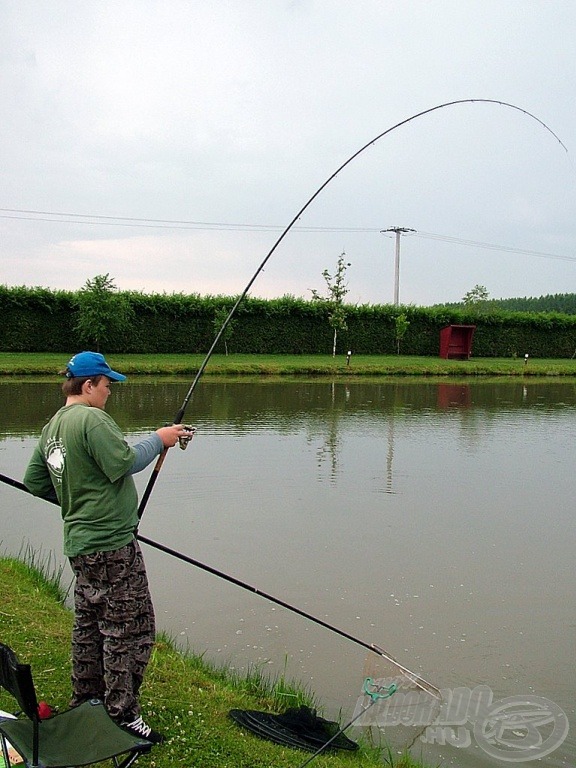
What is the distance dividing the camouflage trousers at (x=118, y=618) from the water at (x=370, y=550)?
1.37m

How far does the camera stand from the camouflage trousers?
3.39 metres

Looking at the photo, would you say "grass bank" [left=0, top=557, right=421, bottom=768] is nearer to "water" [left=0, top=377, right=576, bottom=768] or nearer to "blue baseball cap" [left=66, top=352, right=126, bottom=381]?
"water" [left=0, top=377, right=576, bottom=768]

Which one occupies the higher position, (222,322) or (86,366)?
(222,322)

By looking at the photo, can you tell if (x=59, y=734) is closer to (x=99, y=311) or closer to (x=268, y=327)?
(x=99, y=311)

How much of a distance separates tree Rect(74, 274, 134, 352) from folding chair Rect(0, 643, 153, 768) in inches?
1080

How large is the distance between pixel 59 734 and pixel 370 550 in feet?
15.9

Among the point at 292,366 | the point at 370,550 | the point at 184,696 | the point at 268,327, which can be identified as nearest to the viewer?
the point at 184,696

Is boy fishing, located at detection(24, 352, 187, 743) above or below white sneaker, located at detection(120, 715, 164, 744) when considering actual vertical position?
above

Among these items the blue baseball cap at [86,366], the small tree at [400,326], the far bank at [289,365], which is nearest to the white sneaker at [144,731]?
the blue baseball cap at [86,366]

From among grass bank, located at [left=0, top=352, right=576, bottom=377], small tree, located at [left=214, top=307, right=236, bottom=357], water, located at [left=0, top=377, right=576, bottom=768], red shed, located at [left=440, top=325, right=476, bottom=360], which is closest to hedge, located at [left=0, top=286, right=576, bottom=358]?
small tree, located at [left=214, top=307, right=236, bottom=357]

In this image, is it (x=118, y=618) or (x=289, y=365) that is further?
(x=289, y=365)

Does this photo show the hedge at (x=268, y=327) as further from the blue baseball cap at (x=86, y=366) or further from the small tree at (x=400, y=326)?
the blue baseball cap at (x=86, y=366)

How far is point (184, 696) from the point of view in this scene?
13.2ft

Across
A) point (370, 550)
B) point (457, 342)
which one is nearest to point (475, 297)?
point (457, 342)
